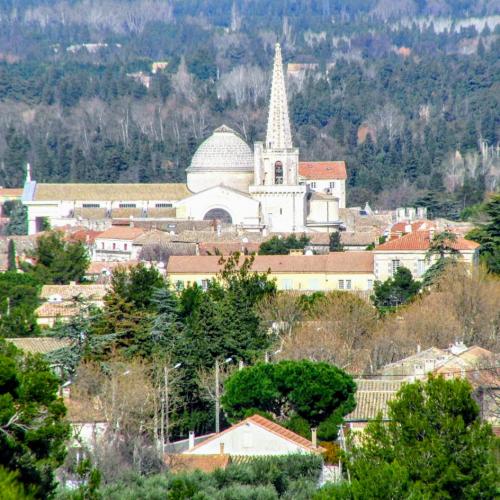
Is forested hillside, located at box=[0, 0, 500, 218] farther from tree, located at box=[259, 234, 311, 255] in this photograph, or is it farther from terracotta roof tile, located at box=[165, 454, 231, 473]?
terracotta roof tile, located at box=[165, 454, 231, 473]

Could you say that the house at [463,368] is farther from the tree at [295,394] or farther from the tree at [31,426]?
the tree at [31,426]

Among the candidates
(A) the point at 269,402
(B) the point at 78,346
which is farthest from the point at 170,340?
(A) the point at 269,402

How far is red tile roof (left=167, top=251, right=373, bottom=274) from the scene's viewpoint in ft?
213

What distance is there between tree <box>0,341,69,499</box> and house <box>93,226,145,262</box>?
5015 cm

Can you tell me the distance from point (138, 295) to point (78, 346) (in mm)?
7234

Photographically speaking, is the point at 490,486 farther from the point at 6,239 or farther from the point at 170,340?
the point at 6,239

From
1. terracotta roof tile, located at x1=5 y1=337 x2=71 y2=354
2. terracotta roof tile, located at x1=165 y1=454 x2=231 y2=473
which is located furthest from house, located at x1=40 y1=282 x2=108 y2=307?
terracotta roof tile, located at x1=165 y1=454 x2=231 y2=473

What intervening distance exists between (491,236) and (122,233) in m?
19.3

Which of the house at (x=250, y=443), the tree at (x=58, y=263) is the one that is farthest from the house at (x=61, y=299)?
the house at (x=250, y=443)

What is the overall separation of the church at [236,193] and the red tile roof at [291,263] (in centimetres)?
1869

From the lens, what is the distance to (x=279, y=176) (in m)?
90.4

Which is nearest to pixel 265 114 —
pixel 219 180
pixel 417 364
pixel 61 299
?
pixel 219 180

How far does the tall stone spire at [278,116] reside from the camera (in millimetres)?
87875

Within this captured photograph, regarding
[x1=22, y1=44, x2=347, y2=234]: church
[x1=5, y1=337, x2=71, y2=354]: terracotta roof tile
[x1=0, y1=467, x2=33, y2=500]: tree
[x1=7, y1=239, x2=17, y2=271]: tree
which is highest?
[x1=22, y1=44, x2=347, y2=234]: church
